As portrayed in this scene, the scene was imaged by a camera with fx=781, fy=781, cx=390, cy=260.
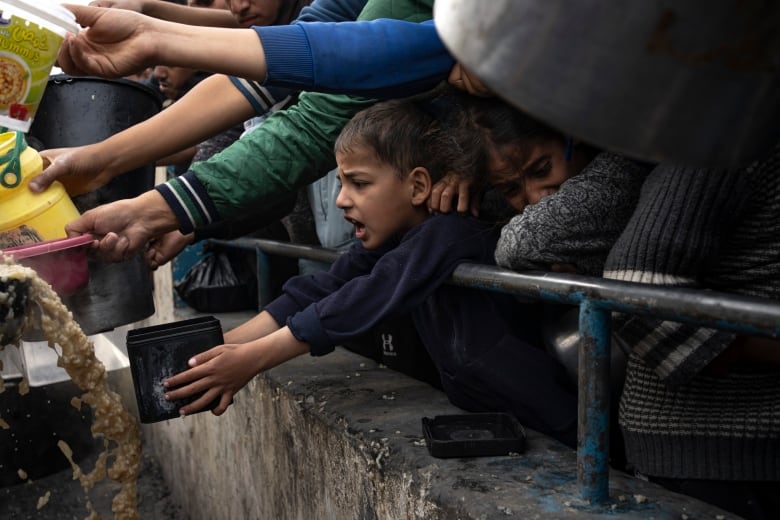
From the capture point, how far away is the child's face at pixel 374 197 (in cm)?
208

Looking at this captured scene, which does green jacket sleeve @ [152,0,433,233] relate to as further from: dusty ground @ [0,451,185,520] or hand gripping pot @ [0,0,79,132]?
dusty ground @ [0,451,185,520]

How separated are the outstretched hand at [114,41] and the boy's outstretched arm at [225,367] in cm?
69

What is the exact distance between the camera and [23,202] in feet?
6.73

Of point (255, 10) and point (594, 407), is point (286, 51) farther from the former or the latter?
point (255, 10)

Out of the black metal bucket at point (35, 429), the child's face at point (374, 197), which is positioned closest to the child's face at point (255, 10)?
the child's face at point (374, 197)

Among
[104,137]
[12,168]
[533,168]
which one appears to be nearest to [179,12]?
[104,137]

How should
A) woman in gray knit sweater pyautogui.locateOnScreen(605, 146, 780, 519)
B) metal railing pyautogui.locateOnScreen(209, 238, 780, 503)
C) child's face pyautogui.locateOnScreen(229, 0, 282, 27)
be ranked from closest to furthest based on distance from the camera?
1. metal railing pyautogui.locateOnScreen(209, 238, 780, 503)
2. woman in gray knit sweater pyautogui.locateOnScreen(605, 146, 780, 519)
3. child's face pyautogui.locateOnScreen(229, 0, 282, 27)

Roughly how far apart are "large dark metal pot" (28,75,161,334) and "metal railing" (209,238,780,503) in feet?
3.87

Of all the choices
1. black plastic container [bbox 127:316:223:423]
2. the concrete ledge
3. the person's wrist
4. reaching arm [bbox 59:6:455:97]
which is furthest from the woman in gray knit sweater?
the person's wrist

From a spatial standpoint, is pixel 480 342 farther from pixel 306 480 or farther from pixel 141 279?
pixel 141 279

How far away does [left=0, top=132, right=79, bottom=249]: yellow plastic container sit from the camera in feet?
6.62

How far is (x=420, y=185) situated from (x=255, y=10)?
1.23 m

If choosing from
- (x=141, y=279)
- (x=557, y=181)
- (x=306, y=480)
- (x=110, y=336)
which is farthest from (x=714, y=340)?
(x=110, y=336)

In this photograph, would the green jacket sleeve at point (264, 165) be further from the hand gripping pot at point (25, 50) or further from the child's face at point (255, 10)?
the child's face at point (255, 10)
